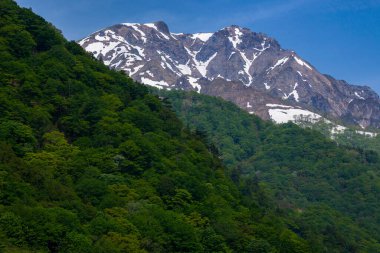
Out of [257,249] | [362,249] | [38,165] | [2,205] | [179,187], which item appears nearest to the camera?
[2,205]

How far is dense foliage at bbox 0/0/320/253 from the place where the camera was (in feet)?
229

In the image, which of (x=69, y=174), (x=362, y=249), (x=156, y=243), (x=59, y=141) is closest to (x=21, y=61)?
(x=59, y=141)

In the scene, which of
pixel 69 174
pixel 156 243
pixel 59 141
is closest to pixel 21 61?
pixel 59 141

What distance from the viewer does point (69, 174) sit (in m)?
88.8

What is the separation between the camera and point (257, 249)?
91.6 meters

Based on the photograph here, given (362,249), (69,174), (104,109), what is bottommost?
(362,249)

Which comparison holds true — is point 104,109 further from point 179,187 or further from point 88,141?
point 179,187

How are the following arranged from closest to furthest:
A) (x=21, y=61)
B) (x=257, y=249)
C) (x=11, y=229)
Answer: (x=11, y=229) → (x=257, y=249) → (x=21, y=61)

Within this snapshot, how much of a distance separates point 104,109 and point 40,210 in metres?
45.1

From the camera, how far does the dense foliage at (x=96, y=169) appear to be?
69.9 meters

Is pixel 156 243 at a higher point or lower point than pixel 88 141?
lower

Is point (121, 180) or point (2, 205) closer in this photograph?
point (2, 205)

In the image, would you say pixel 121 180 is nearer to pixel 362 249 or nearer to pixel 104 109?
pixel 104 109

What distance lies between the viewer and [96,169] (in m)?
90.2
